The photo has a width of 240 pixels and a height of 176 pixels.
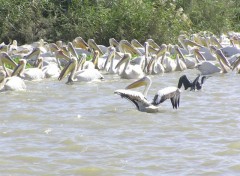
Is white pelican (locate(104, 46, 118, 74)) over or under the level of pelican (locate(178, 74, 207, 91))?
under

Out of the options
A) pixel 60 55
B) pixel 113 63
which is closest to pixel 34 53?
pixel 60 55

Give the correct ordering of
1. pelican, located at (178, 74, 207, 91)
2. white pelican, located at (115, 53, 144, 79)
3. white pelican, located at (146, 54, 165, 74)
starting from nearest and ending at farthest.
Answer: pelican, located at (178, 74, 207, 91) < white pelican, located at (115, 53, 144, 79) < white pelican, located at (146, 54, 165, 74)

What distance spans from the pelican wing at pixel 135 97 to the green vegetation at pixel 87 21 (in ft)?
32.3

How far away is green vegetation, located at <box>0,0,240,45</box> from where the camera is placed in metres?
18.1

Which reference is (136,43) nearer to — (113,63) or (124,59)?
(113,63)

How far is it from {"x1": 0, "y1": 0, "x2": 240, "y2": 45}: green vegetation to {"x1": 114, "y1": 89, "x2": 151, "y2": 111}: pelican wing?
9832mm

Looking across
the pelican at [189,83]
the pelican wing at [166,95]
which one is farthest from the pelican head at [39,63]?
the pelican wing at [166,95]

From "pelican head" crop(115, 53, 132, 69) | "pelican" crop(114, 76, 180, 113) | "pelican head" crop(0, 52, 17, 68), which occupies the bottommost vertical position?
"pelican head" crop(0, 52, 17, 68)

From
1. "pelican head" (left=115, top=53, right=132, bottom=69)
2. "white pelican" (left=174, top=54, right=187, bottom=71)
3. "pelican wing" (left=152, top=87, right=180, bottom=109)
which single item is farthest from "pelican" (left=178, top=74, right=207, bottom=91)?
"white pelican" (left=174, top=54, right=187, bottom=71)

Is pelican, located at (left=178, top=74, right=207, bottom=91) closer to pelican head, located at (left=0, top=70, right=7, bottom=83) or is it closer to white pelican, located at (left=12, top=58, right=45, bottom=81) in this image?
pelican head, located at (left=0, top=70, right=7, bottom=83)

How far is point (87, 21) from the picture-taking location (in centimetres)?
1817

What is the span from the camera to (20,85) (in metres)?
10.9

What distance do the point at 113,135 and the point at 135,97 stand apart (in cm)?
133

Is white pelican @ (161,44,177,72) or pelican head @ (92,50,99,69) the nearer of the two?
pelican head @ (92,50,99,69)
